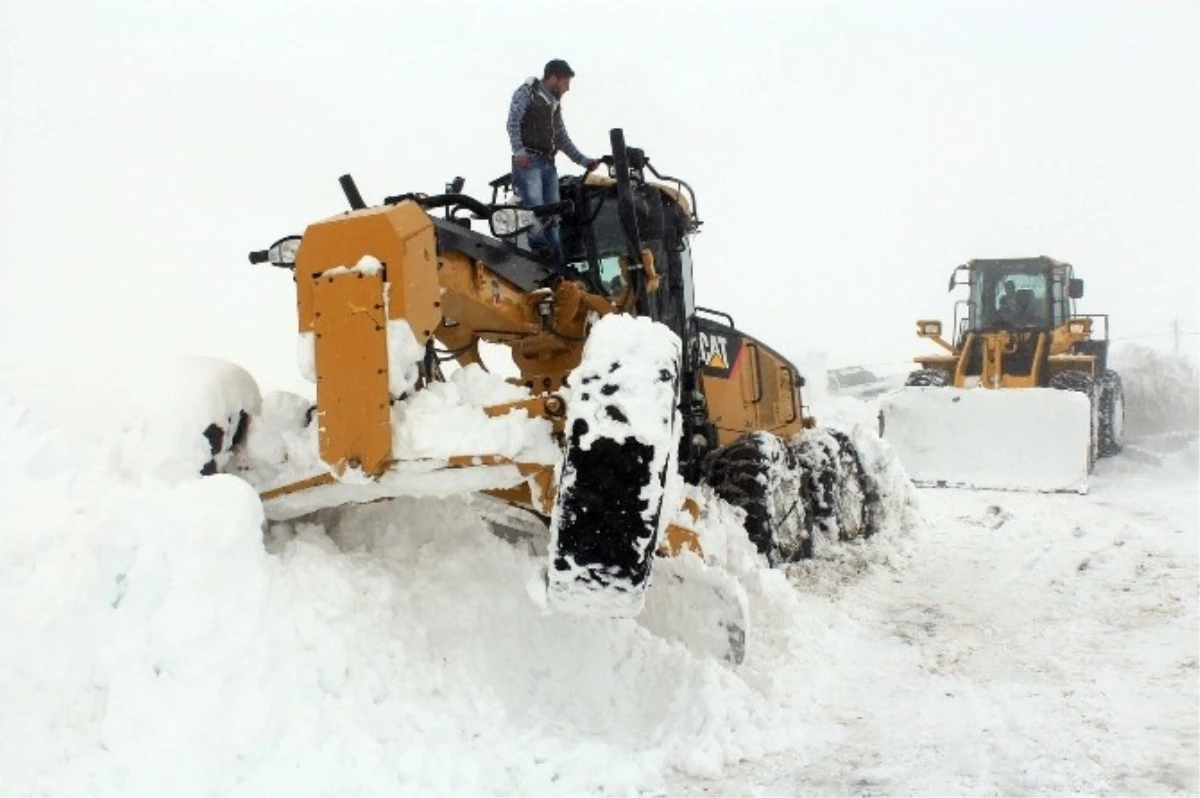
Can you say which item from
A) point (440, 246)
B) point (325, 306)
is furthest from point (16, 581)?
point (440, 246)

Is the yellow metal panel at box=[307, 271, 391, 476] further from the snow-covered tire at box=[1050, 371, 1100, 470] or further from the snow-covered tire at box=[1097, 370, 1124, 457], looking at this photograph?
the snow-covered tire at box=[1097, 370, 1124, 457]

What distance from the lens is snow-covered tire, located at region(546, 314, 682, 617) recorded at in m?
3.41

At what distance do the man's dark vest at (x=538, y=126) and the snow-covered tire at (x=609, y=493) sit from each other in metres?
2.74

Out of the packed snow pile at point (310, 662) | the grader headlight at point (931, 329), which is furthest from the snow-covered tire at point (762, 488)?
the grader headlight at point (931, 329)

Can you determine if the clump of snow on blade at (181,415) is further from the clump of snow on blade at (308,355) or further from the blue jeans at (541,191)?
the blue jeans at (541,191)

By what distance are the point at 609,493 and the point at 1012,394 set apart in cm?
990

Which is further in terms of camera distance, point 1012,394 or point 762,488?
point 1012,394

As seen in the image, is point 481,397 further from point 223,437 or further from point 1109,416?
point 1109,416

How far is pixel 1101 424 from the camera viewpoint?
48.5 ft

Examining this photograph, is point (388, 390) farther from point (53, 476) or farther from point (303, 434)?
point (53, 476)

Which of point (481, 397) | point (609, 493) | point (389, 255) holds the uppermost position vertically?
point (389, 255)

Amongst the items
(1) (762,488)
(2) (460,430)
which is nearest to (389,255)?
(2) (460,430)

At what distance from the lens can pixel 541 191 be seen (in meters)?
5.84

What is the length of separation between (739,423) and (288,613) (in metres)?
4.41
